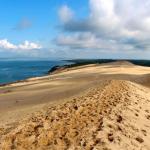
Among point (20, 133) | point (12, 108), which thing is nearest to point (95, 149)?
point (20, 133)

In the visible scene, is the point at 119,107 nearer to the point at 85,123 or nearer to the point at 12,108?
the point at 85,123

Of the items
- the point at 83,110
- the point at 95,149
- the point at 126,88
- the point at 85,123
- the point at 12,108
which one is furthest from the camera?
the point at 12,108

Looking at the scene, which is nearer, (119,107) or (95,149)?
(95,149)

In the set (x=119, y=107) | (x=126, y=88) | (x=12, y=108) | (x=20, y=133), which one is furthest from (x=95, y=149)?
(x=12, y=108)

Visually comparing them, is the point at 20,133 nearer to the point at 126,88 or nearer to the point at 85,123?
the point at 85,123

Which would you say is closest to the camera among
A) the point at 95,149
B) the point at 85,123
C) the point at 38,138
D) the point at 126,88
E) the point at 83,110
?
the point at 95,149

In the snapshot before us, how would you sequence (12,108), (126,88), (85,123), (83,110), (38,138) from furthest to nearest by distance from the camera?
1. (12,108)
2. (126,88)
3. (83,110)
4. (85,123)
5. (38,138)
